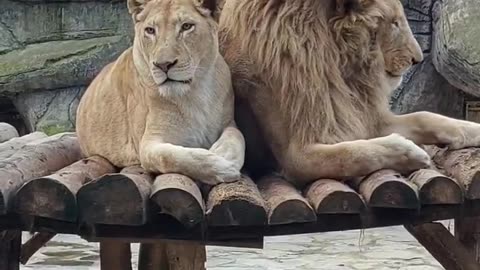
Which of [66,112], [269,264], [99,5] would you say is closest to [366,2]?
[269,264]

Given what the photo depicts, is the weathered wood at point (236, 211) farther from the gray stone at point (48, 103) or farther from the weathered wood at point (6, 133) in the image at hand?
the gray stone at point (48, 103)

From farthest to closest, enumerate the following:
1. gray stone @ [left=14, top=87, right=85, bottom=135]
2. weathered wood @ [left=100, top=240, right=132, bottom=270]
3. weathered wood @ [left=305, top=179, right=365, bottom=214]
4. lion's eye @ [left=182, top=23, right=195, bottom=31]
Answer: gray stone @ [left=14, top=87, right=85, bottom=135] < weathered wood @ [left=100, top=240, right=132, bottom=270] < lion's eye @ [left=182, top=23, right=195, bottom=31] < weathered wood @ [left=305, top=179, right=365, bottom=214]

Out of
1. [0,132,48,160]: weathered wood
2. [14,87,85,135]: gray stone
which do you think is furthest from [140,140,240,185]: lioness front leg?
[14,87,85,135]: gray stone

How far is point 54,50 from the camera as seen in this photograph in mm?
8266

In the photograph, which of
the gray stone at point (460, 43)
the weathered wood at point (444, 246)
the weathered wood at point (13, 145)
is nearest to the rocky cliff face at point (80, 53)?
the gray stone at point (460, 43)

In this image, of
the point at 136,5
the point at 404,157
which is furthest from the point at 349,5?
the point at 136,5

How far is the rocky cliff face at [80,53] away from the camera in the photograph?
7.62 m

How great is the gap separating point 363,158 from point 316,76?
33 centimetres

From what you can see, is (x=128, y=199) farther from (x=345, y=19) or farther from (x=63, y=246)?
(x=63, y=246)

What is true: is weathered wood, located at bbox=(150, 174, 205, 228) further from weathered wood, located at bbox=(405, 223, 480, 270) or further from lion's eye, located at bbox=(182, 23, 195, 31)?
weathered wood, located at bbox=(405, 223, 480, 270)

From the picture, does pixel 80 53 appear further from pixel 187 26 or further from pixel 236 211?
pixel 236 211

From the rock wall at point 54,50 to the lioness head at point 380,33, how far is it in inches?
211

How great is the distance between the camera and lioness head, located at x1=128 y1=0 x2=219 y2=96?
2.59 meters

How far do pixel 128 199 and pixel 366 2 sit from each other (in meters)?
1.07
